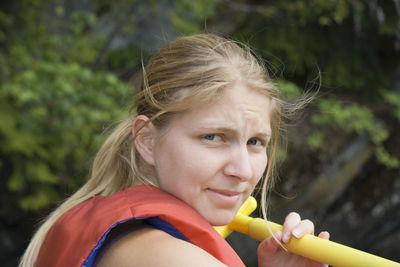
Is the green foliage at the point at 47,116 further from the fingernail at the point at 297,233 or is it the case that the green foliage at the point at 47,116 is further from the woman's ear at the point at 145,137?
the fingernail at the point at 297,233

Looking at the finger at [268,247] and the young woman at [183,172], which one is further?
the finger at [268,247]

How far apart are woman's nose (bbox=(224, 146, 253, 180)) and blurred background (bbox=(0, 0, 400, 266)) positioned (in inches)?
94.9

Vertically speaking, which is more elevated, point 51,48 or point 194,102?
point 194,102

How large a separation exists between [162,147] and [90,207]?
0.28m

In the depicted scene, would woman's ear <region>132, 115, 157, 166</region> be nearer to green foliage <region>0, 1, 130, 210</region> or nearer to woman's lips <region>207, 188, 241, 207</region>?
woman's lips <region>207, 188, 241, 207</region>

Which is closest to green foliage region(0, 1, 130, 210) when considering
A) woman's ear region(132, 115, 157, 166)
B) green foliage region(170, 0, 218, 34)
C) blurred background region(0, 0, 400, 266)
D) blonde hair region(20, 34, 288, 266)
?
blurred background region(0, 0, 400, 266)

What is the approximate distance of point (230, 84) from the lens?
4.68 ft

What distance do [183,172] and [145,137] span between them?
0.24 metres

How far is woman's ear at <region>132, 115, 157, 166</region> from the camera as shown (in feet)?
4.95

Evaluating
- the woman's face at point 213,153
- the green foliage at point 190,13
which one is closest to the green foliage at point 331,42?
the green foliage at point 190,13

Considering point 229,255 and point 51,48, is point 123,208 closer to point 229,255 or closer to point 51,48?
point 229,255

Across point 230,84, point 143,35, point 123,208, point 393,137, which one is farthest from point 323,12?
point 123,208

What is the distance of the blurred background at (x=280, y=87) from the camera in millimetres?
3904

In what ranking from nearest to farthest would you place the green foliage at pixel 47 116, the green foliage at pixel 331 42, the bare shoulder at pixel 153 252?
1. the bare shoulder at pixel 153 252
2. the green foliage at pixel 47 116
3. the green foliage at pixel 331 42
